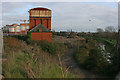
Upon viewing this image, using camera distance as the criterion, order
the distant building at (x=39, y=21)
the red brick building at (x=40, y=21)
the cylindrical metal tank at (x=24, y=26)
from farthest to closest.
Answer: the cylindrical metal tank at (x=24, y=26)
the distant building at (x=39, y=21)
the red brick building at (x=40, y=21)

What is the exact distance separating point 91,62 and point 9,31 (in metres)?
25.5

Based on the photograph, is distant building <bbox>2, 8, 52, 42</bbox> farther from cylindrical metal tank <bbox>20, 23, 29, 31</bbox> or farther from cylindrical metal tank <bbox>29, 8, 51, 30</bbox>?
cylindrical metal tank <bbox>20, 23, 29, 31</bbox>

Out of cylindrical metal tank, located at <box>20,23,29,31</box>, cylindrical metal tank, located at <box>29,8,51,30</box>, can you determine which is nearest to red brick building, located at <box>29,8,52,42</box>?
cylindrical metal tank, located at <box>29,8,51,30</box>

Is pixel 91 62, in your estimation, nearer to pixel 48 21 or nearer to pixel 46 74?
pixel 46 74

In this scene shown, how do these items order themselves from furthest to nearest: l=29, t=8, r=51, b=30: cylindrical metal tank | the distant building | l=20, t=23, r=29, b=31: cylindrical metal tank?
l=20, t=23, r=29, b=31: cylindrical metal tank, l=29, t=8, r=51, b=30: cylindrical metal tank, the distant building

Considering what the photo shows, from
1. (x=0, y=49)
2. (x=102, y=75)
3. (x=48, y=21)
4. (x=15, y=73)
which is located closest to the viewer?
(x=102, y=75)

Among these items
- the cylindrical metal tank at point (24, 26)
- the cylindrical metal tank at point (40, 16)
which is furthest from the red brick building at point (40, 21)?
the cylindrical metal tank at point (24, 26)

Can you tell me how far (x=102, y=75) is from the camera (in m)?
3.70

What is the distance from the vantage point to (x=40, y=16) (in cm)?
2019

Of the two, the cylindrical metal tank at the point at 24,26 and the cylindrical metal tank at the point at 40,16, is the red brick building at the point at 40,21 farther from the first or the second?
the cylindrical metal tank at the point at 24,26

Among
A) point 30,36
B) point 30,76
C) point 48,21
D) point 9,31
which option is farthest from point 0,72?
point 9,31

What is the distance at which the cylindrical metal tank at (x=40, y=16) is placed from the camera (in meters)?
19.5

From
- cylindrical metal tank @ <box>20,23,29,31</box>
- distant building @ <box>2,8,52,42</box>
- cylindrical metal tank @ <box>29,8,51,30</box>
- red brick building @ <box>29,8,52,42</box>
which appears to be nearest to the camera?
red brick building @ <box>29,8,52,42</box>

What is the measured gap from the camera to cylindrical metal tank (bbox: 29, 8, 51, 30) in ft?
64.0
